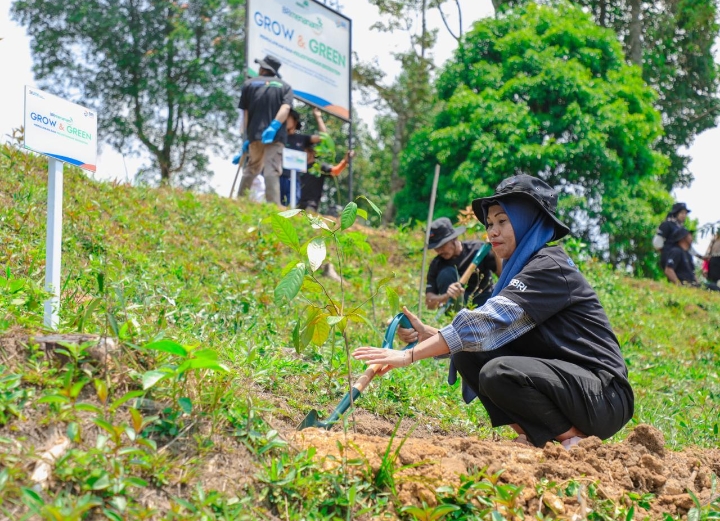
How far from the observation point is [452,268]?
7.46 m

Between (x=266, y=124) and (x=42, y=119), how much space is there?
6.46m

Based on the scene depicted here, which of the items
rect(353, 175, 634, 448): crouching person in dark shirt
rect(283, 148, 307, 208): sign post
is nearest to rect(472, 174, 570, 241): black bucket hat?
rect(353, 175, 634, 448): crouching person in dark shirt

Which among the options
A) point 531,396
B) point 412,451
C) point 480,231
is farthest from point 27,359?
point 480,231

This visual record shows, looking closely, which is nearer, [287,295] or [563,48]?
[287,295]

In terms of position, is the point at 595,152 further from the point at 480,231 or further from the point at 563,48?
the point at 480,231

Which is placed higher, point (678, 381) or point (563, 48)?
point (563, 48)

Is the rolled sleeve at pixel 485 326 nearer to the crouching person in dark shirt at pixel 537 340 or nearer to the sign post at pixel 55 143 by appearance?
the crouching person in dark shirt at pixel 537 340

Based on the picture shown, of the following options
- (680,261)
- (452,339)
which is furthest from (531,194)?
(680,261)

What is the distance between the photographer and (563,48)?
1667 cm

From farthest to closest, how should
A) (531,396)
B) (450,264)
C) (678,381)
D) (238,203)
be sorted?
(238,203), (450,264), (678,381), (531,396)

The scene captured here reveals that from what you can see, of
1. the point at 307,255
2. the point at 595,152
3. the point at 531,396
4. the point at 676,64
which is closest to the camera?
the point at 307,255

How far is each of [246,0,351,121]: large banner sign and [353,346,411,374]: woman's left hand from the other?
868 cm

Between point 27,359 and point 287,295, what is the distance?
3.01 ft

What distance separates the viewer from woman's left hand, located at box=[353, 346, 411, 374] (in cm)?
311
